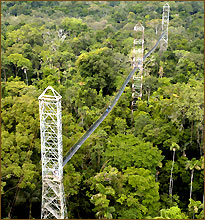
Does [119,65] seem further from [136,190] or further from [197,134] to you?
[136,190]

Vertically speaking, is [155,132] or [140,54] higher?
[140,54]

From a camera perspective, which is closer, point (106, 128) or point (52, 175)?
point (52, 175)

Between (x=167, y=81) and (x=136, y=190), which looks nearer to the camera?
(x=136, y=190)

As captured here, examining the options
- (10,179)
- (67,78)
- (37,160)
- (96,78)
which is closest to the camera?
(10,179)

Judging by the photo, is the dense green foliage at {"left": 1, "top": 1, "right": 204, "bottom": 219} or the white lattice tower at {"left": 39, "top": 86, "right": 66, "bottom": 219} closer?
the white lattice tower at {"left": 39, "top": 86, "right": 66, "bottom": 219}

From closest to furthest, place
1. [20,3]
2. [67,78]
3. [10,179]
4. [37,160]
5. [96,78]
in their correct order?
1. [10,179]
2. [37,160]
3. [96,78]
4. [67,78]
5. [20,3]

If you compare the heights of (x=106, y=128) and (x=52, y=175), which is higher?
(x=106, y=128)

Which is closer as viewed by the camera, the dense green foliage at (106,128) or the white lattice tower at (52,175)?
the white lattice tower at (52,175)

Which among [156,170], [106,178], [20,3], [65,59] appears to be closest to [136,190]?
[106,178]
